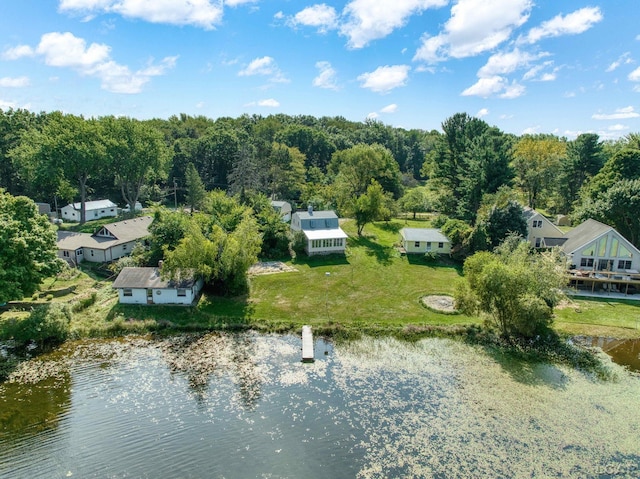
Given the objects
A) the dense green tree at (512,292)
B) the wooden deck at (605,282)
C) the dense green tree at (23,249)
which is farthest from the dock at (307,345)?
the wooden deck at (605,282)

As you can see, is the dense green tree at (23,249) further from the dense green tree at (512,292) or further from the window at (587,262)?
the window at (587,262)

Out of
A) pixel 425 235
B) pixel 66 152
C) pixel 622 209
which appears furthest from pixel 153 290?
pixel 622 209

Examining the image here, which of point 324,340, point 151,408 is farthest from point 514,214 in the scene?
point 151,408

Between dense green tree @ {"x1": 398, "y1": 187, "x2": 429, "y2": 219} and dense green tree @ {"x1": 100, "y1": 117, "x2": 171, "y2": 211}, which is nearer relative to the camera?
A: dense green tree @ {"x1": 100, "y1": 117, "x2": 171, "y2": 211}

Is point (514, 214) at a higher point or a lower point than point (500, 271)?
higher

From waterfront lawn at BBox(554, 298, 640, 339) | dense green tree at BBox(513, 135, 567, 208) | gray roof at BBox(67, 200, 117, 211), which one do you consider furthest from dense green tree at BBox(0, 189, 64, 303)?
dense green tree at BBox(513, 135, 567, 208)

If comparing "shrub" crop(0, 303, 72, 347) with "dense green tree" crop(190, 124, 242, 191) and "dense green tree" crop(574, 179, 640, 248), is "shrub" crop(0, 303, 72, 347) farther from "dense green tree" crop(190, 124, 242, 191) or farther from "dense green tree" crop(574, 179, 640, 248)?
"dense green tree" crop(190, 124, 242, 191)

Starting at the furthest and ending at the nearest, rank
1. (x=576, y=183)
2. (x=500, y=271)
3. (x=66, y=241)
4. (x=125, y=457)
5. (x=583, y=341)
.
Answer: (x=576, y=183) → (x=66, y=241) → (x=583, y=341) → (x=500, y=271) → (x=125, y=457)

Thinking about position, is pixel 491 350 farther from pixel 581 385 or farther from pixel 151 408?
pixel 151 408
